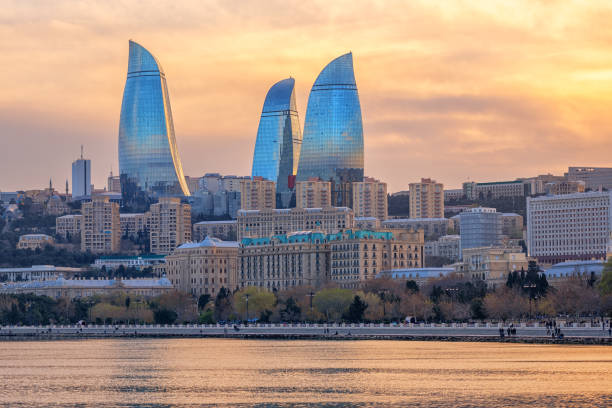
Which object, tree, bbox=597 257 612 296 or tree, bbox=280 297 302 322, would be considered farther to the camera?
tree, bbox=280 297 302 322

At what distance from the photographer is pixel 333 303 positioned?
19200 centimetres

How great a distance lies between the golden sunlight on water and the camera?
9312 centimetres

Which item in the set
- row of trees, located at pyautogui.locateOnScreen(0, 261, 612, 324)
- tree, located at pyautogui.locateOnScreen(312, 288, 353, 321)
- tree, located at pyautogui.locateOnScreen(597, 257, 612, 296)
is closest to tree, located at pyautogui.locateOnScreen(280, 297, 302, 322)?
row of trees, located at pyautogui.locateOnScreen(0, 261, 612, 324)

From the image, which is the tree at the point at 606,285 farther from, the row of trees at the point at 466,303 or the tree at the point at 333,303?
the tree at the point at 333,303

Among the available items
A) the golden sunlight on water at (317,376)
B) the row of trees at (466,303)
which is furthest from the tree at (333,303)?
the golden sunlight on water at (317,376)

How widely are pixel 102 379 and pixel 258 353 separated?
27800mm

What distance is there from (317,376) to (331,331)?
56.0 metres

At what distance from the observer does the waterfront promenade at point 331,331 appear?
13862 cm

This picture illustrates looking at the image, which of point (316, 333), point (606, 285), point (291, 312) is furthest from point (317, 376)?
point (291, 312)

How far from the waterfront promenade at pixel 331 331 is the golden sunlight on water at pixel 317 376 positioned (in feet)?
16.7

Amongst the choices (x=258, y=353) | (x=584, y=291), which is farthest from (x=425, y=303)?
(x=258, y=353)

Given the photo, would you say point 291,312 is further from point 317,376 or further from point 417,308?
point 317,376

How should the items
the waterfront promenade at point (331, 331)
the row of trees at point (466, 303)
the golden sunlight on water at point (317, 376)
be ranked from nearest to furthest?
the golden sunlight on water at point (317, 376) < the waterfront promenade at point (331, 331) < the row of trees at point (466, 303)

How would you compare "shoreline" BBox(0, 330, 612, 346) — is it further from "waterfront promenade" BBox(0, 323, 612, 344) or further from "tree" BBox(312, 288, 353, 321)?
"tree" BBox(312, 288, 353, 321)
